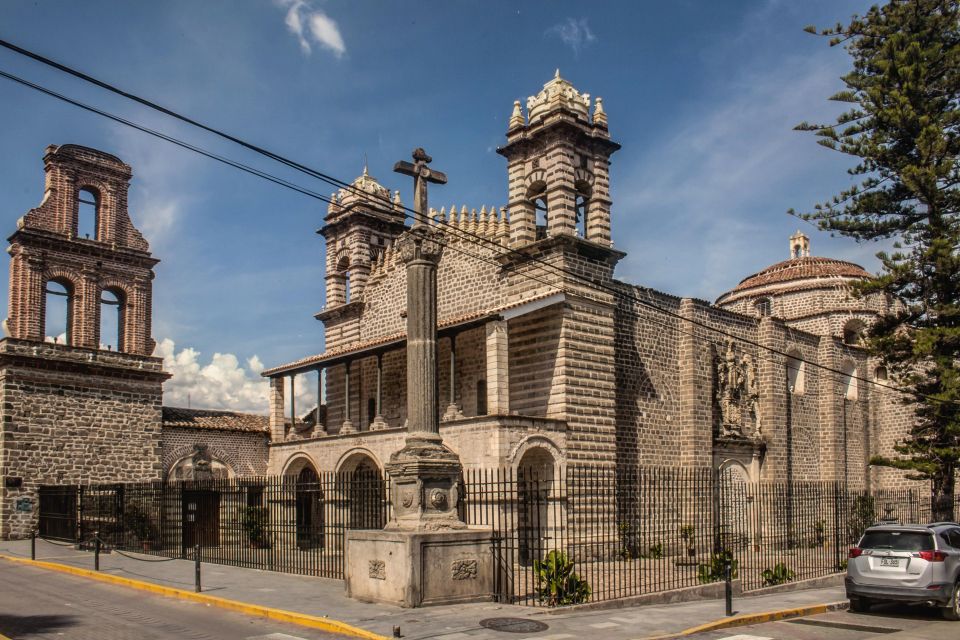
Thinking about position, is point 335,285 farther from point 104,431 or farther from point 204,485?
point 204,485

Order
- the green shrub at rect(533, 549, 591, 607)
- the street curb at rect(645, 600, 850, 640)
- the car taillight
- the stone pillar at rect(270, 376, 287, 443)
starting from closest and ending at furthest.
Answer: the street curb at rect(645, 600, 850, 640) < the car taillight < the green shrub at rect(533, 549, 591, 607) < the stone pillar at rect(270, 376, 287, 443)

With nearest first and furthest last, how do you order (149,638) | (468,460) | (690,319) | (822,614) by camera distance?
1. (149,638)
2. (822,614)
3. (468,460)
4. (690,319)

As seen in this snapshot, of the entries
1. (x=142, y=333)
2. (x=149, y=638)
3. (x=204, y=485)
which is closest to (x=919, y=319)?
(x=204, y=485)

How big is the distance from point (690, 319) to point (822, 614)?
13595mm

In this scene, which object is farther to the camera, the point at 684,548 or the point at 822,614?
the point at 684,548

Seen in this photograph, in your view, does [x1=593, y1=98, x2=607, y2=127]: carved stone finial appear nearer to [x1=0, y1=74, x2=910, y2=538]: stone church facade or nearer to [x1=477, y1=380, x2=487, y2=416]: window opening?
[x1=0, y1=74, x2=910, y2=538]: stone church facade

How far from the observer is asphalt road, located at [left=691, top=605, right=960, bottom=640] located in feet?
35.2

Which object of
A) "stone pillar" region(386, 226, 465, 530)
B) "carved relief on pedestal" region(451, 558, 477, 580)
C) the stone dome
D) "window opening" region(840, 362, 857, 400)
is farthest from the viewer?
the stone dome

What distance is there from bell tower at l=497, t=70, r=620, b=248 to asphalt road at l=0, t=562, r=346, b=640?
13377 mm

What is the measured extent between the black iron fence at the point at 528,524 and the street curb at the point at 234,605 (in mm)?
1094

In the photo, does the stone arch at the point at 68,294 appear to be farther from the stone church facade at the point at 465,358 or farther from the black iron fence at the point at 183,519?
the black iron fence at the point at 183,519

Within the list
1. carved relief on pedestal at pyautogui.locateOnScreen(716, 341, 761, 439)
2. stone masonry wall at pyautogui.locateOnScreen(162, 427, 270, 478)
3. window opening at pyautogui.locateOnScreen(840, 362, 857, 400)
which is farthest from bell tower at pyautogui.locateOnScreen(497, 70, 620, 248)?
window opening at pyautogui.locateOnScreen(840, 362, 857, 400)

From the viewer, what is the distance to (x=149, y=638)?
10.1 meters

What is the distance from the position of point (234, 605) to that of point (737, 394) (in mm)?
19386
